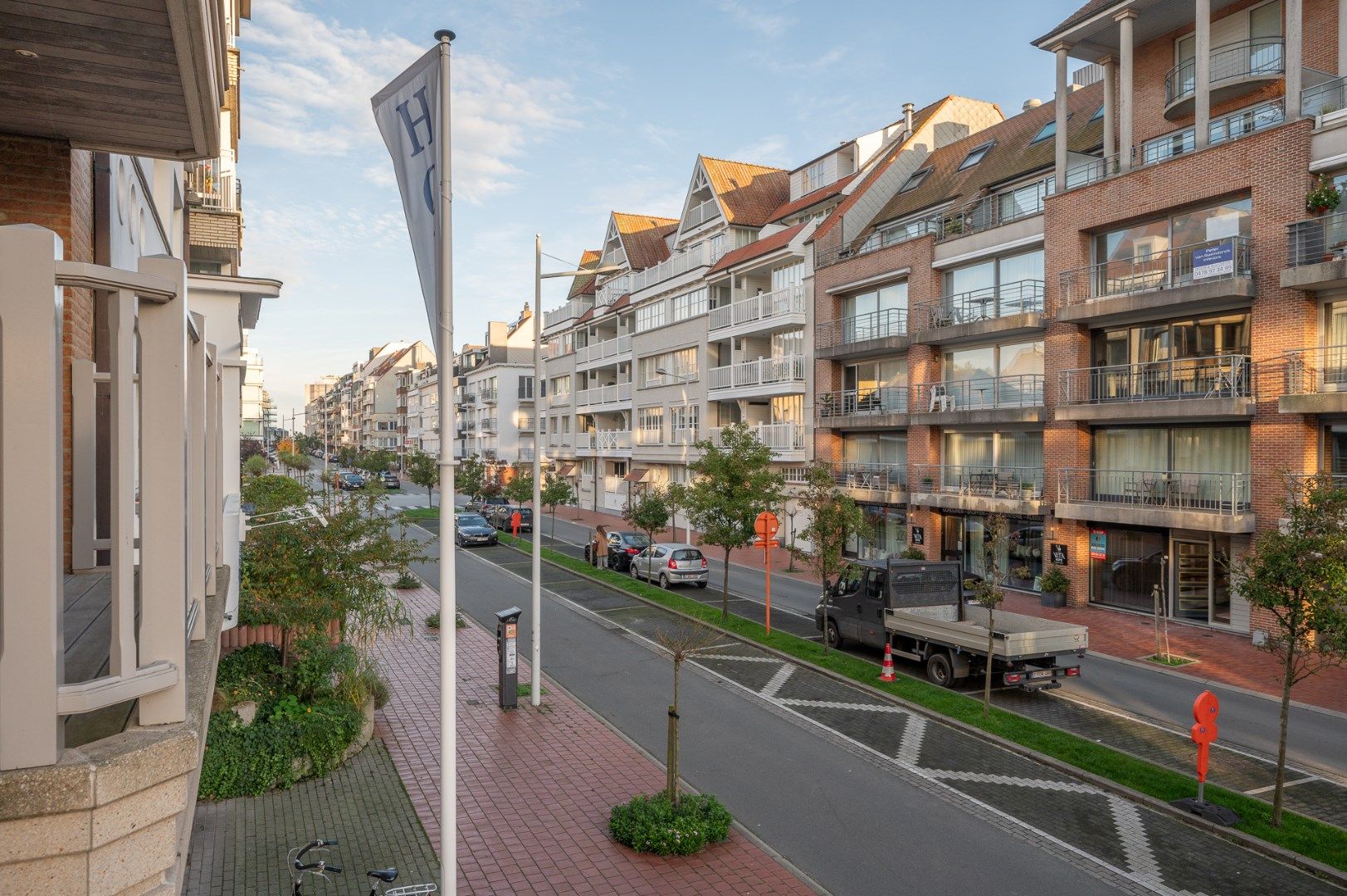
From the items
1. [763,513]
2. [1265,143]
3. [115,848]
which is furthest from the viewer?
[763,513]

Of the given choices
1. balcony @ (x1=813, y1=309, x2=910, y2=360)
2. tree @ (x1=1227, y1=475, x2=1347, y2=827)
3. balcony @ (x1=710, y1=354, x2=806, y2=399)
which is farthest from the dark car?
tree @ (x1=1227, y1=475, x2=1347, y2=827)

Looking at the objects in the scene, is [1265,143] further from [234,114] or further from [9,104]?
[234,114]

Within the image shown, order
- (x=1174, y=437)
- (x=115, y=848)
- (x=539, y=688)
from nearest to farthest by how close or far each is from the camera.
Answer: (x=115, y=848)
(x=539, y=688)
(x=1174, y=437)

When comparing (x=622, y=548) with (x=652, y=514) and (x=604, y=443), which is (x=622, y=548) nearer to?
(x=652, y=514)

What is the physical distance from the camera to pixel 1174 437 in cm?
2359

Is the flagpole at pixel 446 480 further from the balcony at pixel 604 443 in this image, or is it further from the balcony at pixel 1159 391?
the balcony at pixel 604 443

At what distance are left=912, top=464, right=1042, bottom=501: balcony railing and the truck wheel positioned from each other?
11.8 m

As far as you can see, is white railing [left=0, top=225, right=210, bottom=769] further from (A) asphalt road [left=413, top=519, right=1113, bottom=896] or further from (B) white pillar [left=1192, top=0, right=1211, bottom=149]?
(B) white pillar [left=1192, top=0, right=1211, bottom=149]

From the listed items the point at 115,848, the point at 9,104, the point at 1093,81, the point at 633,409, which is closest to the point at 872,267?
the point at 1093,81

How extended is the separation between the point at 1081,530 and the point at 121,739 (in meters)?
26.5

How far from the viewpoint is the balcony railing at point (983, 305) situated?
27156mm

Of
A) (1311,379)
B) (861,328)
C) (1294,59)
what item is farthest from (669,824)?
(861,328)

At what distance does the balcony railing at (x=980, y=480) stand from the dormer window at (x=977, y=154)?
37.6 ft

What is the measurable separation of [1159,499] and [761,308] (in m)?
19.4
